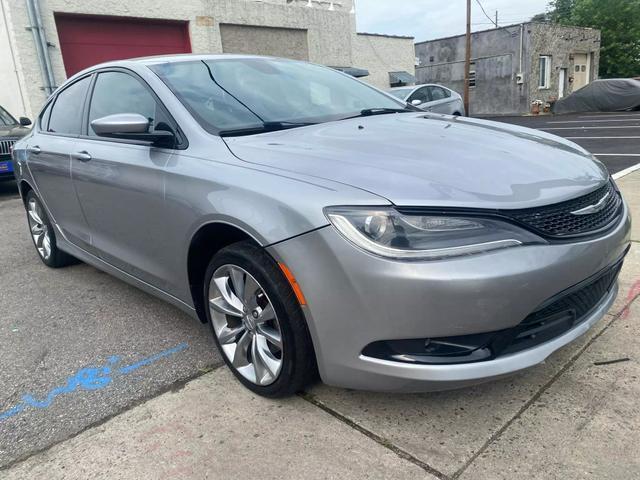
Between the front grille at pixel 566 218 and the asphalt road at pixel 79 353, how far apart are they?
1749mm

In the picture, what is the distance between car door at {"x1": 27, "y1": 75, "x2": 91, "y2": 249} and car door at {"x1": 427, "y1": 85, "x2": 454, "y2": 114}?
8.17 meters

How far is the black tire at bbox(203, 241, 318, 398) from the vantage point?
2131mm

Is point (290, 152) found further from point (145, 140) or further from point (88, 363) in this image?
point (88, 363)

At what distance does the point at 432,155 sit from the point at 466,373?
919 millimetres

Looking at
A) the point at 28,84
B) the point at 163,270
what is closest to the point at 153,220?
the point at 163,270

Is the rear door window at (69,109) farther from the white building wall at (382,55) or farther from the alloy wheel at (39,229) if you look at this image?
the white building wall at (382,55)

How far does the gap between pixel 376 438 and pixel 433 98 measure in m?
10.9

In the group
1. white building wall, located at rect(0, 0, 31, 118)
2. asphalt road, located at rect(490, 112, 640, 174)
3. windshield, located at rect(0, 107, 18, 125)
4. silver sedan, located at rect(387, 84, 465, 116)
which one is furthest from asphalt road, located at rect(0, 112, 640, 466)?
white building wall, located at rect(0, 0, 31, 118)

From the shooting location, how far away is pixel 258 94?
3.02m

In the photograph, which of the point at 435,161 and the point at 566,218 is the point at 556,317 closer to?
the point at 566,218

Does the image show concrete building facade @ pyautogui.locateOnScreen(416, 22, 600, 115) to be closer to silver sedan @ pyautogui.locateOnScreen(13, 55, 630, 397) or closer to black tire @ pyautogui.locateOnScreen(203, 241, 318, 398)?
silver sedan @ pyautogui.locateOnScreen(13, 55, 630, 397)

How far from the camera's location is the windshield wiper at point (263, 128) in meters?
2.63

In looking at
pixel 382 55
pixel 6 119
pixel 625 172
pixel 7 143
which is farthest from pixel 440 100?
pixel 382 55

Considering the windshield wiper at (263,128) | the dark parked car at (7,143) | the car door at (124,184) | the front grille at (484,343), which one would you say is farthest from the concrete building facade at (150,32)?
the front grille at (484,343)
